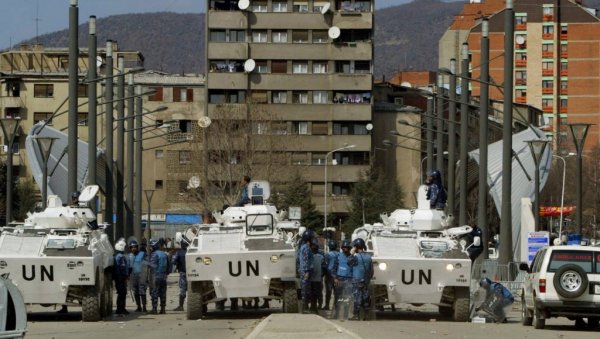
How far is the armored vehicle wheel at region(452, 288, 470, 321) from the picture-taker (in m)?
31.8

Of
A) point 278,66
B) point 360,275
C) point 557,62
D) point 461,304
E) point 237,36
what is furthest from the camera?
point 557,62

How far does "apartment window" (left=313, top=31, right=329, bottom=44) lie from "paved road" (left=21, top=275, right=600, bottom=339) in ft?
250

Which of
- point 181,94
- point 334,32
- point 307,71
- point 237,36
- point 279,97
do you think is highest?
point 334,32

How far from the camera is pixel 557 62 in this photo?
143875mm

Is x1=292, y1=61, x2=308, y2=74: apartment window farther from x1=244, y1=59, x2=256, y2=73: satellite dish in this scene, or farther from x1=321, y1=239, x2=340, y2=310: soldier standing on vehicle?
x1=321, y1=239, x2=340, y2=310: soldier standing on vehicle

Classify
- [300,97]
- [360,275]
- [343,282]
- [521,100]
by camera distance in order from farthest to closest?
1. [521,100]
2. [300,97]
3. [343,282]
4. [360,275]

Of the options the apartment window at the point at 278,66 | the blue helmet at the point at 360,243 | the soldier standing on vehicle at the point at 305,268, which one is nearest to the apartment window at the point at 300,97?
the apartment window at the point at 278,66

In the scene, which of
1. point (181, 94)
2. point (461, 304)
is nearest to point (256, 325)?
point (461, 304)

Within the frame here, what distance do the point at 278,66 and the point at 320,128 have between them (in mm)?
5369

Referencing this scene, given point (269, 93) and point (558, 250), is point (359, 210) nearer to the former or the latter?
point (269, 93)

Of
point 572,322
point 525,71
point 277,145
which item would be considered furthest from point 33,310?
point 525,71

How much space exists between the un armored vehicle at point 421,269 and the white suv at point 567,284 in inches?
82.7

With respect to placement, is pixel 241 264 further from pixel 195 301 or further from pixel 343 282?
pixel 343 282

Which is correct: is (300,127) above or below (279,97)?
below
